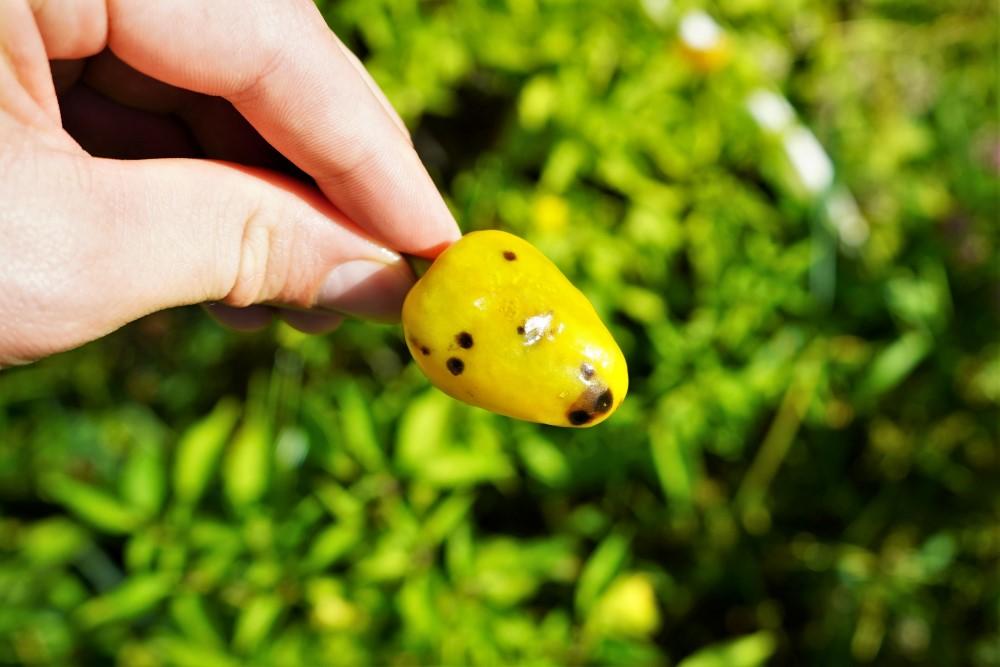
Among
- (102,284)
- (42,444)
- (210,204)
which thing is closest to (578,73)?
(210,204)

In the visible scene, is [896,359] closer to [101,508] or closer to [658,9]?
[658,9]

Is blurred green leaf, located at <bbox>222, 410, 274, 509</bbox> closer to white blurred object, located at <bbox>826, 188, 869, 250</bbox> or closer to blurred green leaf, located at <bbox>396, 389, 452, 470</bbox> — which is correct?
blurred green leaf, located at <bbox>396, 389, 452, 470</bbox>

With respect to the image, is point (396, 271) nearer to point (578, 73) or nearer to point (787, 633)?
point (578, 73)

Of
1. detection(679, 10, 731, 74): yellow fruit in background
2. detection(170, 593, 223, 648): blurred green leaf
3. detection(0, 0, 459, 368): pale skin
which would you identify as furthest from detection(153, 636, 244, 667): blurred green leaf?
detection(679, 10, 731, 74): yellow fruit in background

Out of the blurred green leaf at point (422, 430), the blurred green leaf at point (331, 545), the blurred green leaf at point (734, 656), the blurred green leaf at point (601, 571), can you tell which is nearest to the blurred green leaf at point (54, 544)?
the blurred green leaf at point (331, 545)

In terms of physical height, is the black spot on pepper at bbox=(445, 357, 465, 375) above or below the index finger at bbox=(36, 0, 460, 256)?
below
